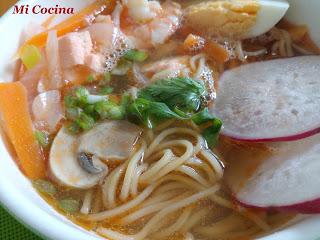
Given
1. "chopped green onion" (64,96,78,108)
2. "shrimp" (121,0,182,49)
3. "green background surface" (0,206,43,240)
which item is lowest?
"green background surface" (0,206,43,240)

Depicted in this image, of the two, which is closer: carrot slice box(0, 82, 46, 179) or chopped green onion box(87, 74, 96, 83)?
carrot slice box(0, 82, 46, 179)

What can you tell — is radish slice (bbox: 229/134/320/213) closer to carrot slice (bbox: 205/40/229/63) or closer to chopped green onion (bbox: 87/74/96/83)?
carrot slice (bbox: 205/40/229/63)

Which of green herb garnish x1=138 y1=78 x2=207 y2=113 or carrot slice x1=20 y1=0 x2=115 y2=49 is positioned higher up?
carrot slice x1=20 y1=0 x2=115 y2=49

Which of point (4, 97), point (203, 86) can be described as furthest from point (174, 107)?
point (4, 97)

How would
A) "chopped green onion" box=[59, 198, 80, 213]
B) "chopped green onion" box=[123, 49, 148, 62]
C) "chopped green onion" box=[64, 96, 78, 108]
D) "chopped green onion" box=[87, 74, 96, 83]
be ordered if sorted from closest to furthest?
"chopped green onion" box=[59, 198, 80, 213]
"chopped green onion" box=[64, 96, 78, 108]
"chopped green onion" box=[87, 74, 96, 83]
"chopped green onion" box=[123, 49, 148, 62]

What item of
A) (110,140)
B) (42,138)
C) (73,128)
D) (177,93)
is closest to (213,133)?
(177,93)

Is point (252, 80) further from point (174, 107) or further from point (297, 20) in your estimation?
point (297, 20)

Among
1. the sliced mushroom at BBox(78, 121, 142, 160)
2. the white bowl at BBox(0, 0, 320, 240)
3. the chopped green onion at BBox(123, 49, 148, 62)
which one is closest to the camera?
the white bowl at BBox(0, 0, 320, 240)

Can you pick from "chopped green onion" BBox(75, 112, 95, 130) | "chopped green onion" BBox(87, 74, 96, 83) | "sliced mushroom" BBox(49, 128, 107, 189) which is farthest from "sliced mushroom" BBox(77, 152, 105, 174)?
"chopped green onion" BBox(87, 74, 96, 83)
